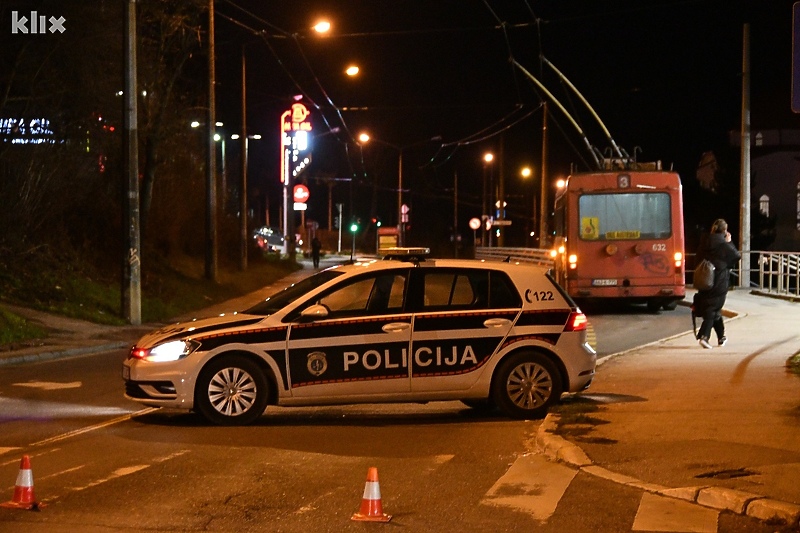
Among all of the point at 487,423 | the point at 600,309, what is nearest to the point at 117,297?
the point at 600,309

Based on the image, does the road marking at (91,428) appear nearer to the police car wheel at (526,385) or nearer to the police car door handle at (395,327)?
the police car door handle at (395,327)

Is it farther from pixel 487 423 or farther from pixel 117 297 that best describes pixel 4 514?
pixel 117 297

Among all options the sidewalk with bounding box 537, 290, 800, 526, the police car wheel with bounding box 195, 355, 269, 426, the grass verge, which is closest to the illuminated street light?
the grass verge

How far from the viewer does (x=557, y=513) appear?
7.12m

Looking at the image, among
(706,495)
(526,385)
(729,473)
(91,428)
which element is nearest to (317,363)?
(526,385)

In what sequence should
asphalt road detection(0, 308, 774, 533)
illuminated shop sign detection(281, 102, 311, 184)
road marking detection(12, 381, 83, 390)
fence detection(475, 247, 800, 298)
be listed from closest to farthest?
asphalt road detection(0, 308, 774, 533)
road marking detection(12, 381, 83, 390)
fence detection(475, 247, 800, 298)
illuminated shop sign detection(281, 102, 311, 184)

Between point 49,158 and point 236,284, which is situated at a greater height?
point 49,158

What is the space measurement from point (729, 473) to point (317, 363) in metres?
4.19

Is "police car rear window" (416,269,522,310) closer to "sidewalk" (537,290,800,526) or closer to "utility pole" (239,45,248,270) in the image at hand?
"sidewalk" (537,290,800,526)

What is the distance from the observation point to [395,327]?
1055cm

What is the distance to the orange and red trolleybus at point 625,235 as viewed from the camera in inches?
893

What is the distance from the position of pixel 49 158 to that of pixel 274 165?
83.8 meters

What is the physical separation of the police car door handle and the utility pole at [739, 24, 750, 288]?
2212 centimetres

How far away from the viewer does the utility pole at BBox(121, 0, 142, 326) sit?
21.5 m
